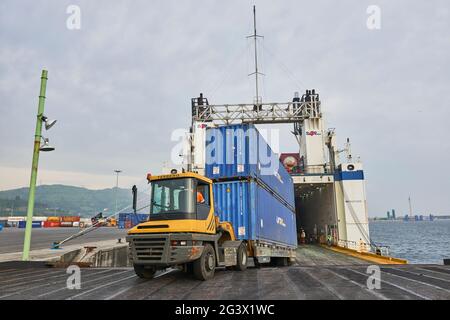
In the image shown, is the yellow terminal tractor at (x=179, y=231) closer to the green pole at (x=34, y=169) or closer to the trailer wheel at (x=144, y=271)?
the trailer wheel at (x=144, y=271)

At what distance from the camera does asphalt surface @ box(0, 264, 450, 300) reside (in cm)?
663

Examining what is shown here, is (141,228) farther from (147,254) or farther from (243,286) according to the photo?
(243,286)

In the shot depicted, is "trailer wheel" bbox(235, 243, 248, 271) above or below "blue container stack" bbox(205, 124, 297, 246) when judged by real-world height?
below

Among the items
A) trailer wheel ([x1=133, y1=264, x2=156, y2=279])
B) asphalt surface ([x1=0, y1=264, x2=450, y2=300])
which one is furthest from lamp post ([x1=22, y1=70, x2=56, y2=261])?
trailer wheel ([x1=133, y1=264, x2=156, y2=279])

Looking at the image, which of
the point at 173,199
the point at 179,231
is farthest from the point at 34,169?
the point at 179,231

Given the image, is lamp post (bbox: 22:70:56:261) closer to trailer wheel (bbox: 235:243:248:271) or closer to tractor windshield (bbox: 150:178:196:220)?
tractor windshield (bbox: 150:178:196:220)

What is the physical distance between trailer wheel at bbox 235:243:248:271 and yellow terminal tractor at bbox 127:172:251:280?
0.80 metres

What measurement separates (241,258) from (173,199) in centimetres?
374

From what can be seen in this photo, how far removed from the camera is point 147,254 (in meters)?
8.18

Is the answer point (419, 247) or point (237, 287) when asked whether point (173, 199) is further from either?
point (419, 247)

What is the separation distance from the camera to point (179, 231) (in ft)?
26.5

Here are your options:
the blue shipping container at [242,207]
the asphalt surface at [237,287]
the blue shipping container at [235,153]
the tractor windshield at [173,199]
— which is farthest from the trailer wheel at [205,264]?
the blue shipping container at [235,153]

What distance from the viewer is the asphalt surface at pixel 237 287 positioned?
21.8ft
